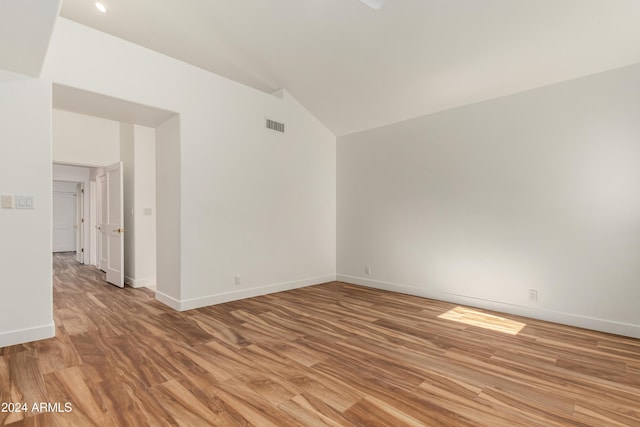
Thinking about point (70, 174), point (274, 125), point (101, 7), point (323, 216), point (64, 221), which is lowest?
point (64, 221)

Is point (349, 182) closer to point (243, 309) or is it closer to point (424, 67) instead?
point (424, 67)

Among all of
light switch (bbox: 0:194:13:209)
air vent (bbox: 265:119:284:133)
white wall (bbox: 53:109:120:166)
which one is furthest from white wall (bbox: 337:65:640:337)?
white wall (bbox: 53:109:120:166)

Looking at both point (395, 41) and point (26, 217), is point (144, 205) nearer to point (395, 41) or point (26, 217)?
point (26, 217)

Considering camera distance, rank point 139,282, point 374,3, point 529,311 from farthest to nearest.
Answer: point 139,282, point 529,311, point 374,3

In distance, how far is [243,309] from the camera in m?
4.04

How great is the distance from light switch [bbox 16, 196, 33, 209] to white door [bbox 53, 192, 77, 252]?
35.1 feet

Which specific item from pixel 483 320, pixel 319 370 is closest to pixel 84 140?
pixel 319 370

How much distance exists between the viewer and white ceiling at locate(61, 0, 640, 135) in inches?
118

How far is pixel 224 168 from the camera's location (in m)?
4.37

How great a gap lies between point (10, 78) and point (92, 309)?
2.74 m

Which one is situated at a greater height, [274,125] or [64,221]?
[274,125]

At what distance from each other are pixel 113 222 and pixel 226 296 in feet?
9.81

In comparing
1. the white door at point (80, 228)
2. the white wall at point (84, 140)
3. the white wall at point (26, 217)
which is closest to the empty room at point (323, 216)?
the white wall at point (26, 217)

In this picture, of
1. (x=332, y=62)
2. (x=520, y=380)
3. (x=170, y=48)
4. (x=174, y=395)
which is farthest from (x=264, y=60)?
(x=520, y=380)
